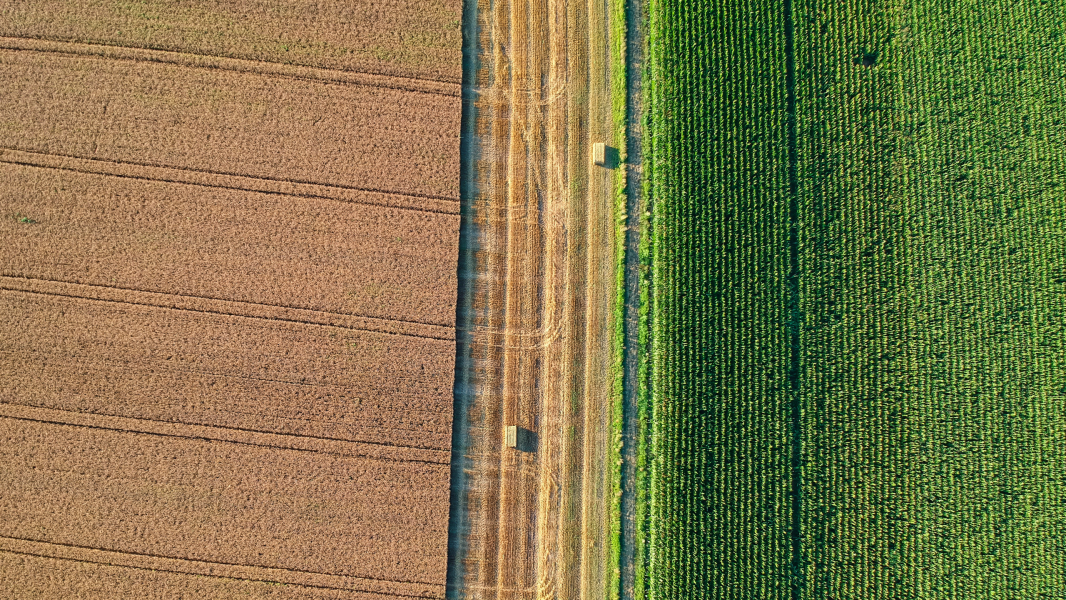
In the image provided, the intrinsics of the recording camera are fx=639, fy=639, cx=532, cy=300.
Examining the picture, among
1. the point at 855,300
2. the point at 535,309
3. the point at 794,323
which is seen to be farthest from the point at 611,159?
the point at 855,300

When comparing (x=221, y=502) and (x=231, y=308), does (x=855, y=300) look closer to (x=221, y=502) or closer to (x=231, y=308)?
(x=231, y=308)

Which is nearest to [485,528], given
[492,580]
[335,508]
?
[492,580]

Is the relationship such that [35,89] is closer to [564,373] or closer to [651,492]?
[564,373]

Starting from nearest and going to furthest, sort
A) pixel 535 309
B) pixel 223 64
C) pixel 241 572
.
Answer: pixel 241 572 < pixel 535 309 < pixel 223 64

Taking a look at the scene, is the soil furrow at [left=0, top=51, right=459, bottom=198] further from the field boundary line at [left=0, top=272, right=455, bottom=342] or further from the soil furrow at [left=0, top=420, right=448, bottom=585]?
the soil furrow at [left=0, top=420, right=448, bottom=585]

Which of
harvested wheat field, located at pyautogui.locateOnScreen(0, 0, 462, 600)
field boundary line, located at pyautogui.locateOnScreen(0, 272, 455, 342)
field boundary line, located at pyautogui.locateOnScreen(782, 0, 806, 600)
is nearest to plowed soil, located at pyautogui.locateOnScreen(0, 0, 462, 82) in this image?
harvested wheat field, located at pyautogui.locateOnScreen(0, 0, 462, 600)

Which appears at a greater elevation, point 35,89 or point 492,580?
point 35,89
